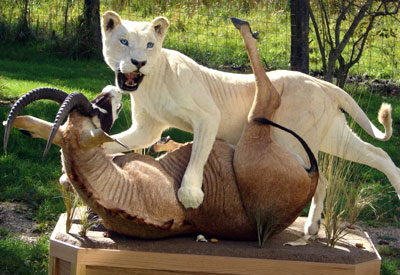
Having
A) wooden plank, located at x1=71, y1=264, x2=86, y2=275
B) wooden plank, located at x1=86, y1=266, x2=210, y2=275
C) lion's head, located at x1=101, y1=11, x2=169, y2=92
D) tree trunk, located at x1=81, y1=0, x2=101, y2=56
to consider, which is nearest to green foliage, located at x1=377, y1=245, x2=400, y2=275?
wooden plank, located at x1=86, y1=266, x2=210, y2=275

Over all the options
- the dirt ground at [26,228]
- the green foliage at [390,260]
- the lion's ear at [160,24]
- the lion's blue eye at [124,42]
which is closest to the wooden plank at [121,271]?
the lion's blue eye at [124,42]

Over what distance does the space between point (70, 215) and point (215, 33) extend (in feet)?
19.8

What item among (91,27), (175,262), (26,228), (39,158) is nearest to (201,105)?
(175,262)

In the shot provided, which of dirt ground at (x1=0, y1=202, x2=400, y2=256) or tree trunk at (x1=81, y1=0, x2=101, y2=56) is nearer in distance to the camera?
dirt ground at (x1=0, y1=202, x2=400, y2=256)

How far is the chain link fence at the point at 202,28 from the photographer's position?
374 inches

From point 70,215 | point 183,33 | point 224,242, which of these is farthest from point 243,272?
point 183,33

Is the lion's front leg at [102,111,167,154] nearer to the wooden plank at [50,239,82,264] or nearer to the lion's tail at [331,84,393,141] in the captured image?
the wooden plank at [50,239,82,264]

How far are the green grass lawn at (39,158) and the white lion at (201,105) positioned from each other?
0.82 metres

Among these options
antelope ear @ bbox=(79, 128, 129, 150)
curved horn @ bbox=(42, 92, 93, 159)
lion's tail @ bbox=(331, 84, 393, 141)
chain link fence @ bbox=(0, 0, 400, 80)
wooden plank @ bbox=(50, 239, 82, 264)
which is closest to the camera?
curved horn @ bbox=(42, 92, 93, 159)

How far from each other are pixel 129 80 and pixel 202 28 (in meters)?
6.08

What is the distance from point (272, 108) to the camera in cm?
413

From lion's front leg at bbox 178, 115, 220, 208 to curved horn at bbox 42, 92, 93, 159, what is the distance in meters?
0.64

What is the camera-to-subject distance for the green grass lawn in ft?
16.9

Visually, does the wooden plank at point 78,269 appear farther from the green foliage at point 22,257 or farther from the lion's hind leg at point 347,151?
the lion's hind leg at point 347,151
